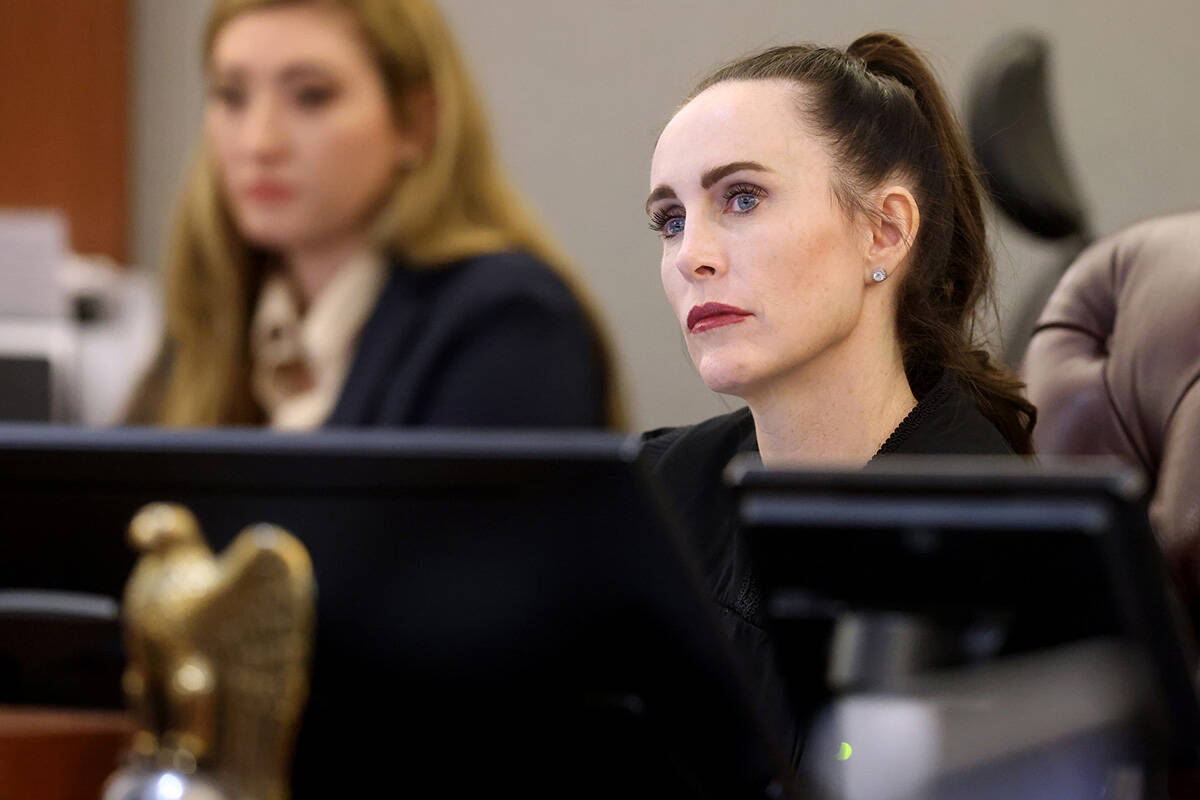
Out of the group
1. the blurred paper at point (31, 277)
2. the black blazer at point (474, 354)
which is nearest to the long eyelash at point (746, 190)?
the black blazer at point (474, 354)

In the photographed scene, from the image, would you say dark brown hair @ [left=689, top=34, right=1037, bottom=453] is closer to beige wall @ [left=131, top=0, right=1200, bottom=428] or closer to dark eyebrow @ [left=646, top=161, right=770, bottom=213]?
dark eyebrow @ [left=646, top=161, right=770, bottom=213]

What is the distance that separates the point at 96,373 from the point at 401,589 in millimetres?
2343

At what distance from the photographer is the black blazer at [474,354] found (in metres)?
1.90

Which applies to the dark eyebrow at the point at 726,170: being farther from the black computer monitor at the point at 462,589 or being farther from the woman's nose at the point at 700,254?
the black computer monitor at the point at 462,589

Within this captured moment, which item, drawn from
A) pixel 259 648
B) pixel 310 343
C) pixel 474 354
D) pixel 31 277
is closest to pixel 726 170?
pixel 259 648


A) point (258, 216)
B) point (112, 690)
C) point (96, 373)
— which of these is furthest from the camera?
point (96, 373)

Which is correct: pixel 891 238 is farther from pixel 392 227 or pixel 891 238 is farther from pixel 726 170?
pixel 392 227

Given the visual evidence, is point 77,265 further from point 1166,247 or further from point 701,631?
point 701,631

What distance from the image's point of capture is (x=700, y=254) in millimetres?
1065

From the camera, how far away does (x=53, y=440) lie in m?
0.69

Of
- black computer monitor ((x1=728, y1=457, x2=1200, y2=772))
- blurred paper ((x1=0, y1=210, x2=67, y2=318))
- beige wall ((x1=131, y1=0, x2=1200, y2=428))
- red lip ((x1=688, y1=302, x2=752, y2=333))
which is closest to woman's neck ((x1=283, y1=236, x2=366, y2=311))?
beige wall ((x1=131, y1=0, x2=1200, y2=428))

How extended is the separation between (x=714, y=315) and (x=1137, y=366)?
41cm

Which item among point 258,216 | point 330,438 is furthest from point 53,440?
point 258,216

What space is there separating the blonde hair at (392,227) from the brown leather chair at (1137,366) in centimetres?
Result: 81
